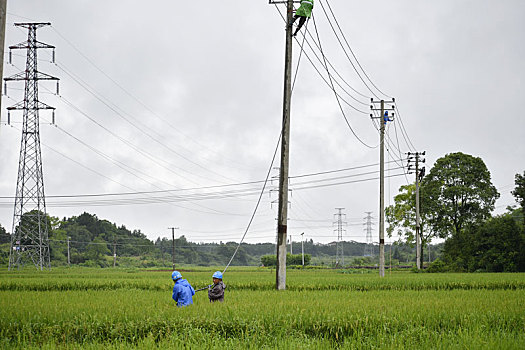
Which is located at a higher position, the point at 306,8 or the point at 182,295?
the point at 306,8

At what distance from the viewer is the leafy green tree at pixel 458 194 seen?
4856 centimetres

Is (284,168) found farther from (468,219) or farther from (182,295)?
→ (468,219)

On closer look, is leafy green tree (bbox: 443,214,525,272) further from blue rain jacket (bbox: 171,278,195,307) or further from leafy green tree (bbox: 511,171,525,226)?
blue rain jacket (bbox: 171,278,195,307)

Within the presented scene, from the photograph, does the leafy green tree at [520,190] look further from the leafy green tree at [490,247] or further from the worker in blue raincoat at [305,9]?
the worker in blue raincoat at [305,9]

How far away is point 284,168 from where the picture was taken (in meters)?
19.2

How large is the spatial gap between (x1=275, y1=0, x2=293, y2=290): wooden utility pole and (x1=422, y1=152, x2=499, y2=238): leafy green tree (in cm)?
3430

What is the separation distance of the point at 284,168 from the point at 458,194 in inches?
1386

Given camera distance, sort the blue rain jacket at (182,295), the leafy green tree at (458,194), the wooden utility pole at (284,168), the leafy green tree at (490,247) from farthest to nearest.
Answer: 1. the leafy green tree at (458,194)
2. the leafy green tree at (490,247)
3. the wooden utility pole at (284,168)
4. the blue rain jacket at (182,295)

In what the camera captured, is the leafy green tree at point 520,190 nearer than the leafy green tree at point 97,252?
Yes

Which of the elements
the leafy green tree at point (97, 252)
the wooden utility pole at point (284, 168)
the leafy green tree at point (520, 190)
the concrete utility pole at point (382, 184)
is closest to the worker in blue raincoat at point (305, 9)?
the wooden utility pole at point (284, 168)

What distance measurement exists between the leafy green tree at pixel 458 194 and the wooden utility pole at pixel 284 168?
113 feet

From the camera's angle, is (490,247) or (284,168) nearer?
(284,168)

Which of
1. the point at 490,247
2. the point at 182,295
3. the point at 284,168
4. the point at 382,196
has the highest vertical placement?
the point at 284,168

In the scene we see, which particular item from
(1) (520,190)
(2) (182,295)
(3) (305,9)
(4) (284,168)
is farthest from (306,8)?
(1) (520,190)
